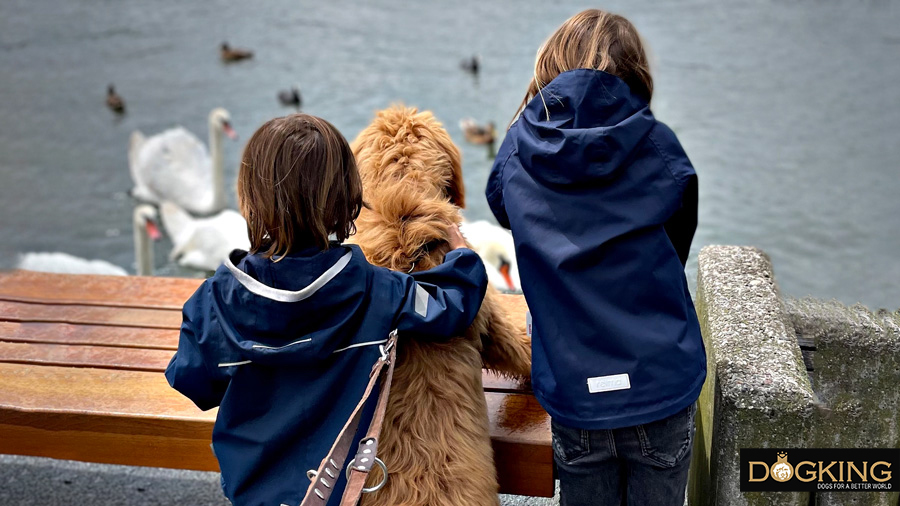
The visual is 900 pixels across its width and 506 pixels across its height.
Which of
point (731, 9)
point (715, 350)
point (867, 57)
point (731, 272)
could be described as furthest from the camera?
point (731, 9)

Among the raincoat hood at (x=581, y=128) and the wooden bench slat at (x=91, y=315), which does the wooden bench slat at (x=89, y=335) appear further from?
the raincoat hood at (x=581, y=128)

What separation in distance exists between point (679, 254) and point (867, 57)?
1229cm

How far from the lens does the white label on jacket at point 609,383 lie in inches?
90.0

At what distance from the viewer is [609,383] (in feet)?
7.53

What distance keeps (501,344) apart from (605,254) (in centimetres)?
55

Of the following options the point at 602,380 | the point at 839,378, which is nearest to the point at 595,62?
the point at 602,380

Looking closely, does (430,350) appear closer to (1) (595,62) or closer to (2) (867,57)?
(1) (595,62)

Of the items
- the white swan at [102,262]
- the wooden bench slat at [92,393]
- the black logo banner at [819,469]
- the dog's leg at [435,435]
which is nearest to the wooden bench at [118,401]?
the wooden bench slat at [92,393]

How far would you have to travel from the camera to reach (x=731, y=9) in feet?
51.1

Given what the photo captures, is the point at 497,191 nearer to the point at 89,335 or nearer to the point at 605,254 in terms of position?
the point at 605,254

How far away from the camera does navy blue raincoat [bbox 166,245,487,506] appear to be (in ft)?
7.26

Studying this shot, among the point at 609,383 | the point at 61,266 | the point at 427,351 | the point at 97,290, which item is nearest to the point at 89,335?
the point at 97,290

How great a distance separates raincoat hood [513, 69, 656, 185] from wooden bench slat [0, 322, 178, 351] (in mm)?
1693

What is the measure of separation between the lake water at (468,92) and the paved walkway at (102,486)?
4.08 meters
